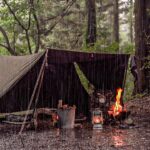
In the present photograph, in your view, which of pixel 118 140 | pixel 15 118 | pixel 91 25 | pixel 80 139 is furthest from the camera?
pixel 91 25

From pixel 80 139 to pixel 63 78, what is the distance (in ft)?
10.1

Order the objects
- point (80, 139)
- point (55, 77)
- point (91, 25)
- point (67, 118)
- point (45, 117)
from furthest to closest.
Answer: point (91, 25)
point (45, 117)
point (55, 77)
point (67, 118)
point (80, 139)

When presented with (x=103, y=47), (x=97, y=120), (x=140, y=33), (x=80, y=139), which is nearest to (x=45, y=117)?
(x=97, y=120)

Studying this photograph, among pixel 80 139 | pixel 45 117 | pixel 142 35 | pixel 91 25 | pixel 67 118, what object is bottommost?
pixel 80 139

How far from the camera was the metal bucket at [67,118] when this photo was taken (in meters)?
9.98

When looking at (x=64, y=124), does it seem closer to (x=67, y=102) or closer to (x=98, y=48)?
(x=67, y=102)

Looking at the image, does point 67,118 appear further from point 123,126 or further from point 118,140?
point 118,140

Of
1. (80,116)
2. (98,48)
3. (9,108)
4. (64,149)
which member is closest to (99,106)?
(80,116)

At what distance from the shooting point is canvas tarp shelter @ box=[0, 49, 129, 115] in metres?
9.66

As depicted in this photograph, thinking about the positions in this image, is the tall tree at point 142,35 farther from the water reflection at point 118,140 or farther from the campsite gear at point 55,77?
the water reflection at point 118,140

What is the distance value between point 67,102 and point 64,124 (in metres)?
1.33

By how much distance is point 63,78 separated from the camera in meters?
11.1

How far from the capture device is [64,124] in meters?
10.0

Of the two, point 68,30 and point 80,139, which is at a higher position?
point 68,30
